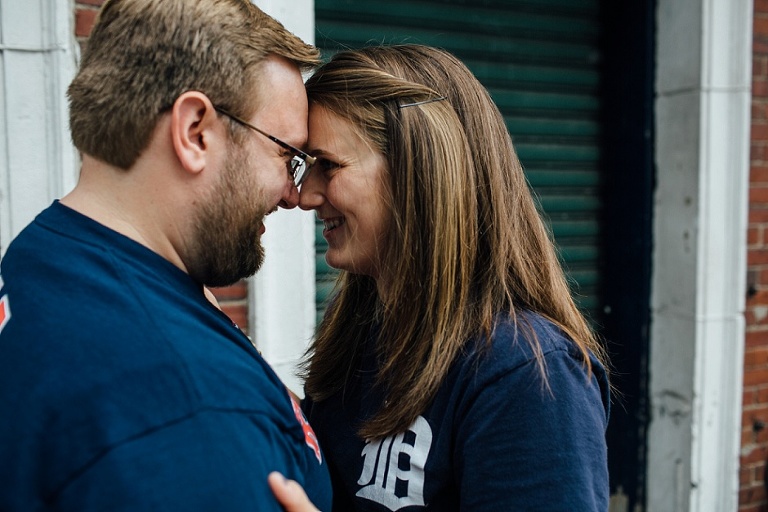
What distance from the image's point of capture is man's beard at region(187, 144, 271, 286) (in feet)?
4.25

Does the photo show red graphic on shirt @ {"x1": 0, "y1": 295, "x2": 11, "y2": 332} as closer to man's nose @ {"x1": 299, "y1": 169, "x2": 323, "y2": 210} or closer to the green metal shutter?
man's nose @ {"x1": 299, "y1": 169, "x2": 323, "y2": 210}

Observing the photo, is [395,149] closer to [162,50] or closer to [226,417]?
[162,50]

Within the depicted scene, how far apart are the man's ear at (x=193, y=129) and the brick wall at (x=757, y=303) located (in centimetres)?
283

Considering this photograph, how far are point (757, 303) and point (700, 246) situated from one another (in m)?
0.48

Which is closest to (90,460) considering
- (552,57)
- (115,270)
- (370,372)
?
(115,270)

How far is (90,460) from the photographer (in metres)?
0.91

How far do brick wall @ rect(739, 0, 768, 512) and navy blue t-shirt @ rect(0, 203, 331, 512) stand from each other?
2.89 metres

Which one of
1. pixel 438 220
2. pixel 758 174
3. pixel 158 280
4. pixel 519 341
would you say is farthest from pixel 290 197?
pixel 758 174

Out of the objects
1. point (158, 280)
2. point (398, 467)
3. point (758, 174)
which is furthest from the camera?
point (758, 174)

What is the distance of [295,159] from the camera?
151 centimetres

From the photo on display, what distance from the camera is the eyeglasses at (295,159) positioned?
1307 mm

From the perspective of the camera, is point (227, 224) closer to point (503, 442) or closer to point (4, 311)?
point (4, 311)

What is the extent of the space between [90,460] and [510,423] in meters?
0.69

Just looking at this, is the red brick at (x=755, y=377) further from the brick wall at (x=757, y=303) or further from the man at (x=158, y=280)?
the man at (x=158, y=280)
